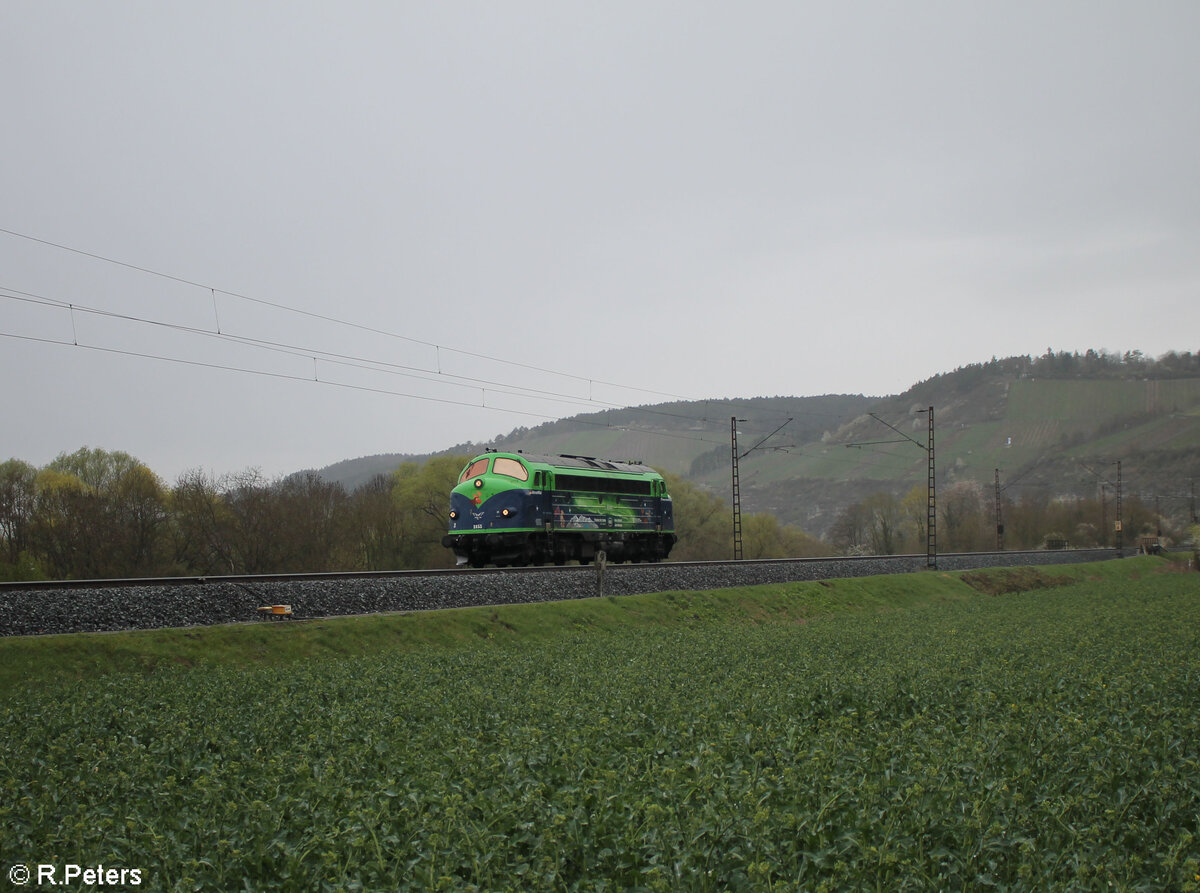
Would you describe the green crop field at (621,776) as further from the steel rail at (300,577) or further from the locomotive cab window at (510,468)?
the locomotive cab window at (510,468)

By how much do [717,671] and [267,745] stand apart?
304 inches

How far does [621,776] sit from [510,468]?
26524 millimetres

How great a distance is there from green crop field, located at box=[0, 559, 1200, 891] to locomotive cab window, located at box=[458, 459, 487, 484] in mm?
19773

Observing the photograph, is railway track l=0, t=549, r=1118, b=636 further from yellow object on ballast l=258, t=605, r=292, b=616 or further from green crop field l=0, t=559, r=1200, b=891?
green crop field l=0, t=559, r=1200, b=891

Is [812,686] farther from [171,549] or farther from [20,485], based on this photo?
[20,485]

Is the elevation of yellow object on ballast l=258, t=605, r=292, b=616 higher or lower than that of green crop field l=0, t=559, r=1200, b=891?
higher

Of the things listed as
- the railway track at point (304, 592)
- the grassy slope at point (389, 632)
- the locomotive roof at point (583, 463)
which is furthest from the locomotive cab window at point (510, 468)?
the grassy slope at point (389, 632)

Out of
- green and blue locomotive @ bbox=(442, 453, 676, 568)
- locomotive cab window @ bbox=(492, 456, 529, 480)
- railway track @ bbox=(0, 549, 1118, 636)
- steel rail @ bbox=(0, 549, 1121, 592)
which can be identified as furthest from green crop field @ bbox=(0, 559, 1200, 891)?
locomotive cab window @ bbox=(492, 456, 529, 480)

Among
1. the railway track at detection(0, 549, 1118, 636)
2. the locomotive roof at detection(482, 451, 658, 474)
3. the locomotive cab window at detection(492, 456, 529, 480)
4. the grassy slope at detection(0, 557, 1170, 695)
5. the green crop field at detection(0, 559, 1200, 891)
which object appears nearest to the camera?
the green crop field at detection(0, 559, 1200, 891)

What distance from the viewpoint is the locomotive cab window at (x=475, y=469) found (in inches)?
1407

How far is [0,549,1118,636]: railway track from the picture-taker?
1862cm

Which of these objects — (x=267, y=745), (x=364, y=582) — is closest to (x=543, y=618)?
(x=364, y=582)

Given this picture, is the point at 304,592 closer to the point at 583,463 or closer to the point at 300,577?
the point at 300,577

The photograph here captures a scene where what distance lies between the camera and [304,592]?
897 inches
